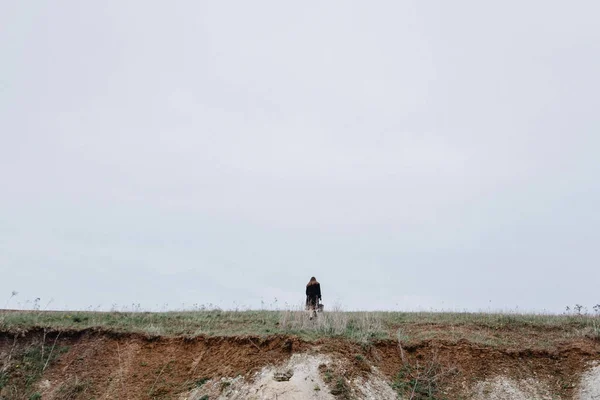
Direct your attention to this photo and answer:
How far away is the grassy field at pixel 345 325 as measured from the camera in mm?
15695

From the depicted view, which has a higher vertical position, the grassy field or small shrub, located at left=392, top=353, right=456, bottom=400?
the grassy field

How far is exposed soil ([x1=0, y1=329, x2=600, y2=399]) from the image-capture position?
13875 millimetres


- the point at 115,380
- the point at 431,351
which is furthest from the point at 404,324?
the point at 115,380

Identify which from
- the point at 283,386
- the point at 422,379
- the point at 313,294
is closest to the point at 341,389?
the point at 283,386

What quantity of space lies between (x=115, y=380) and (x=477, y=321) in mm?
12247

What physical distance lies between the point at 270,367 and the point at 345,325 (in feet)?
9.64

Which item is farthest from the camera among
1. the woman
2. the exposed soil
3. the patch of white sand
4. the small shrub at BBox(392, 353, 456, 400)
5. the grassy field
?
the woman

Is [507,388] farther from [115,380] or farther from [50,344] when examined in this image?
[50,344]

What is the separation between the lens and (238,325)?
1712cm

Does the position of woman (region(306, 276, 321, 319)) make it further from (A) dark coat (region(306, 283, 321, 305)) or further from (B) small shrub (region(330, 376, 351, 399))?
(B) small shrub (region(330, 376, 351, 399))

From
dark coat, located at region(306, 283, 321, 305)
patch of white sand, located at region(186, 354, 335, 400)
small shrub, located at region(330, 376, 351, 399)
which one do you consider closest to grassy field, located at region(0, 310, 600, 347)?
dark coat, located at region(306, 283, 321, 305)

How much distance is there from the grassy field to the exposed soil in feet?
1.49

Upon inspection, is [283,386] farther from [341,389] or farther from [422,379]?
[422,379]

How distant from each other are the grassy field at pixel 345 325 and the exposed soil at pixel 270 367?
453mm
